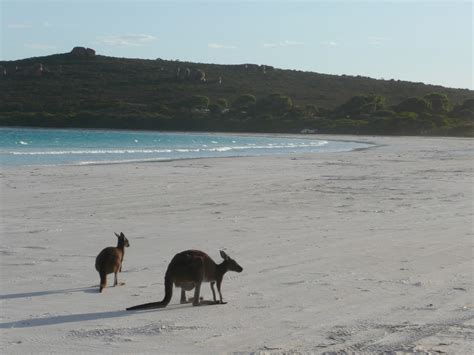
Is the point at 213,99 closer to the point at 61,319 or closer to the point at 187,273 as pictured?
the point at 187,273

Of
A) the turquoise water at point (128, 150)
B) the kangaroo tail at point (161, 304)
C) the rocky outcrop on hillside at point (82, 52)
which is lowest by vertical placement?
the turquoise water at point (128, 150)

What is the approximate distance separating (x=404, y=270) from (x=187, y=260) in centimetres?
250

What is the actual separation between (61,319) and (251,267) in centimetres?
252

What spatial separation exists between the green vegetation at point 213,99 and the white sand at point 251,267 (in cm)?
5485

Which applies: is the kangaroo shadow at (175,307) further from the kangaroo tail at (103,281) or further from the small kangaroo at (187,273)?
the kangaroo tail at (103,281)

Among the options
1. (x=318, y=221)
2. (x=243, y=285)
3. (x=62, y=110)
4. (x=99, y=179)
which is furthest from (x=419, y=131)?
(x=243, y=285)

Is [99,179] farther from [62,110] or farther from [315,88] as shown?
[315,88]

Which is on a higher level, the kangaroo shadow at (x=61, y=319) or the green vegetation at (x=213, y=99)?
Answer: the green vegetation at (x=213, y=99)

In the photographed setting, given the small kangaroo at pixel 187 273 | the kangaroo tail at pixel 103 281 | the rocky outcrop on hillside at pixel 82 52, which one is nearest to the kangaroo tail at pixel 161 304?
the small kangaroo at pixel 187 273

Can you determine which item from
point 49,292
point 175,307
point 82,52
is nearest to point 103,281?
point 49,292

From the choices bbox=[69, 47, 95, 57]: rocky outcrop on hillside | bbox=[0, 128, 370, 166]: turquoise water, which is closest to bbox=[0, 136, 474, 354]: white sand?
bbox=[0, 128, 370, 166]: turquoise water

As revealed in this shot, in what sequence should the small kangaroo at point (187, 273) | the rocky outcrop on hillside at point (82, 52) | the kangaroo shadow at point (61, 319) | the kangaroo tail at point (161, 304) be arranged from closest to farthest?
the kangaroo shadow at point (61, 319) < the kangaroo tail at point (161, 304) < the small kangaroo at point (187, 273) < the rocky outcrop on hillside at point (82, 52)

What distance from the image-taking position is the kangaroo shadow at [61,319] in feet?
19.7

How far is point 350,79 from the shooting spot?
12525cm
